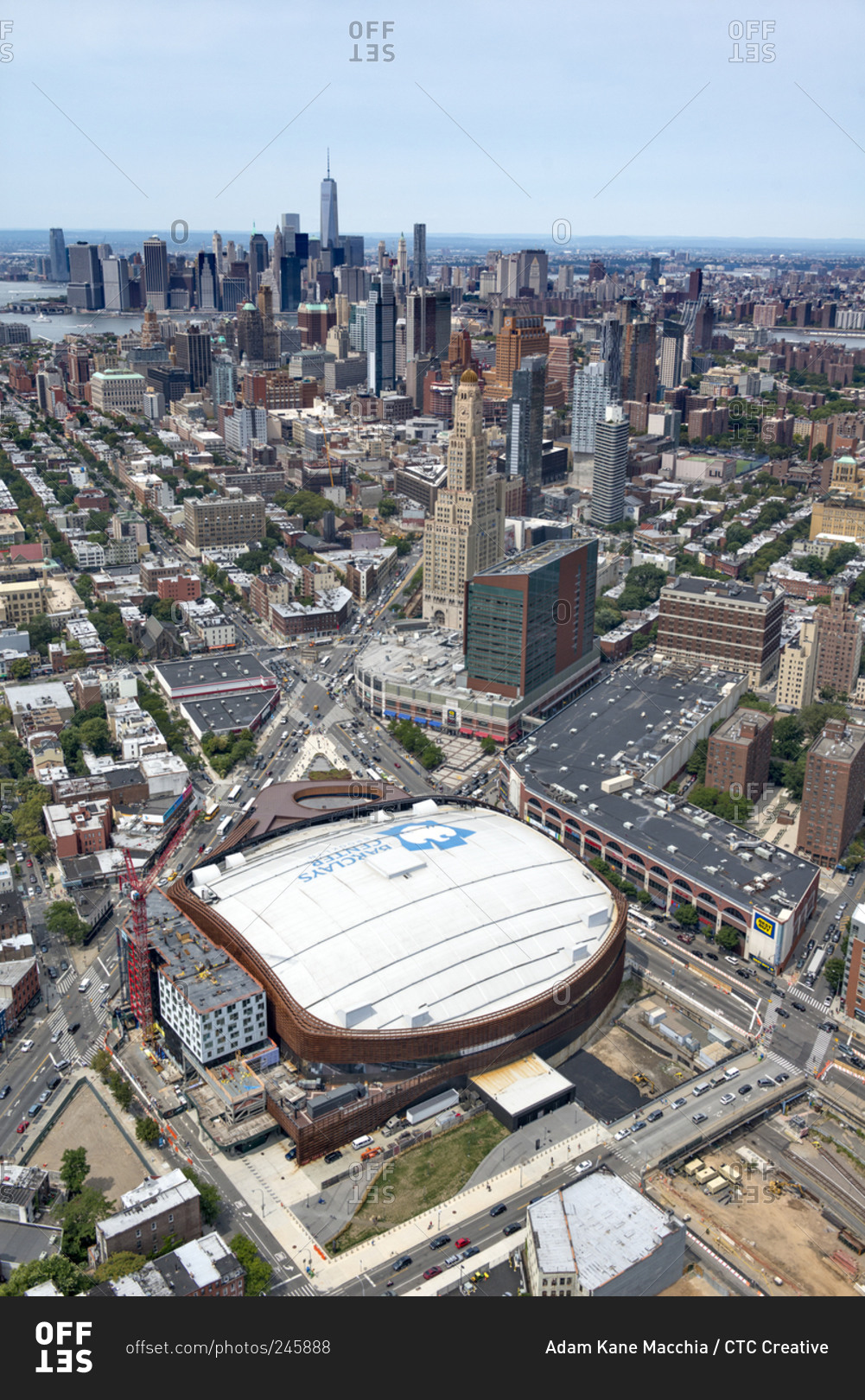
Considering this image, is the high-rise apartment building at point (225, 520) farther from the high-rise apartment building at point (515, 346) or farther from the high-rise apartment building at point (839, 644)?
the high-rise apartment building at point (515, 346)

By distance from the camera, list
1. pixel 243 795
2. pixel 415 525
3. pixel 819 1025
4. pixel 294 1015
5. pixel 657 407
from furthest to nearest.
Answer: pixel 657 407
pixel 415 525
pixel 243 795
pixel 819 1025
pixel 294 1015

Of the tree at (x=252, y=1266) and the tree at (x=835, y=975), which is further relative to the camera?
the tree at (x=835, y=975)

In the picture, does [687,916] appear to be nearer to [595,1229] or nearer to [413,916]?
[413,916]

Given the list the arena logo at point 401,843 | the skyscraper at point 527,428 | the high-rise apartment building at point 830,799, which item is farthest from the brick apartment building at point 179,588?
the high-rise apartment building at point 830,799

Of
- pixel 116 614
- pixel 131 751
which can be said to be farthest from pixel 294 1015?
pixel 116 614

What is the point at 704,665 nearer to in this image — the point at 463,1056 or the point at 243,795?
the point at 243,795

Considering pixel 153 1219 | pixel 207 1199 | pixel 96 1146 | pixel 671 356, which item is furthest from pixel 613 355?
pixel 153 1219

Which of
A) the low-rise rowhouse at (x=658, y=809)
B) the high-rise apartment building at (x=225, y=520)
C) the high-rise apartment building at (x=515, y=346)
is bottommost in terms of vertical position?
the low-rise rowhouse at (x=658, y=809)
